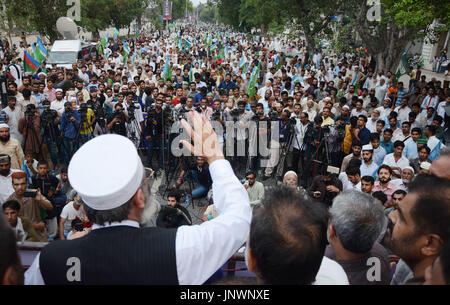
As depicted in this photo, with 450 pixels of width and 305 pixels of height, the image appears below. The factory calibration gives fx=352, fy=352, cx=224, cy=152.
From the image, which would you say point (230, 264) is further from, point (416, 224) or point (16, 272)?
point (16, 272)

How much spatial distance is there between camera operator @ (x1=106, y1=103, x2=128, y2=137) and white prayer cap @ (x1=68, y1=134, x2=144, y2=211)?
549 centimetres

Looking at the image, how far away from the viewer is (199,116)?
4.29ft

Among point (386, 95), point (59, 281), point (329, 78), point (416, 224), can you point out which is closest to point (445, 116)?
point (386, 95)

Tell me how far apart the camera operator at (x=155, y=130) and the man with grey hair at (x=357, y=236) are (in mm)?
4896

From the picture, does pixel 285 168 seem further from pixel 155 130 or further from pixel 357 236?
pixel 357 236

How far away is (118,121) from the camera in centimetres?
643

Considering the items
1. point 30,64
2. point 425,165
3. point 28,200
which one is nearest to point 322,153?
point 425,165

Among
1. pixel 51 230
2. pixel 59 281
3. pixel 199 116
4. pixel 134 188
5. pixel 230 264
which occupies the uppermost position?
pixel 199 116

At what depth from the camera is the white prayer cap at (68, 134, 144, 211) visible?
1.07 m

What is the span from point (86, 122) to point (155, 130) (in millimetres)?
Result: 1209

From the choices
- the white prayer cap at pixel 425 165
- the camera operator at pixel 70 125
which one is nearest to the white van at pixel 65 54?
the camera operator at pixel 70 125

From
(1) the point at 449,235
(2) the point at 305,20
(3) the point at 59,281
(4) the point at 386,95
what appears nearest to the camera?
(3) the point at 59,281

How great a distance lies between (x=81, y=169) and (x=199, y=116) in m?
0.45

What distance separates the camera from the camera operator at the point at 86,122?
6.18 meters
